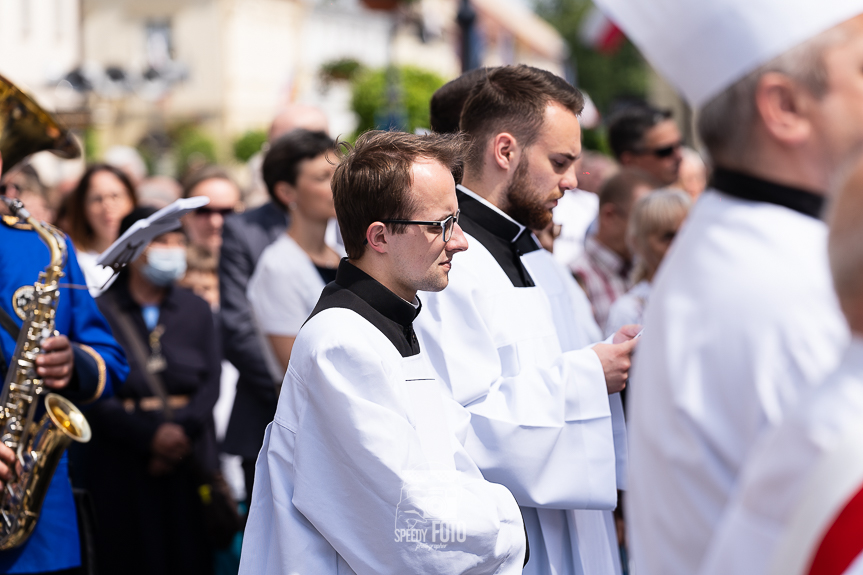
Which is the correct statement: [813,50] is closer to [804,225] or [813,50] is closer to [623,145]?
[804,225]

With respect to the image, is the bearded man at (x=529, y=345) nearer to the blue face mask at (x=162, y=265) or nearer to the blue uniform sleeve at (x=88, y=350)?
the blue uniform sleeve at (x=88, y=350)

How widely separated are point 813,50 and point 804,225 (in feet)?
0.82

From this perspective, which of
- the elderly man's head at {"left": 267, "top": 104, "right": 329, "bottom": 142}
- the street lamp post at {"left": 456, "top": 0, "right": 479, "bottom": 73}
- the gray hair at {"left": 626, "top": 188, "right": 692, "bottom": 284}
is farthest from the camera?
the street lamp post at {"left": 456, "top": 0, "right": 479, "bottom": 73}

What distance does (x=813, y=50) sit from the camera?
55.7 inches

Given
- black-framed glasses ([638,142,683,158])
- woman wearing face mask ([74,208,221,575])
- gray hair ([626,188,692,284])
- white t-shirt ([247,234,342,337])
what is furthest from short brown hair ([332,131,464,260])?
black-framed glasses ([638,142,683,158])

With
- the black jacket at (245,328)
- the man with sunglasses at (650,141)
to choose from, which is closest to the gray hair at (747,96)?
the black jacket at (245,328)

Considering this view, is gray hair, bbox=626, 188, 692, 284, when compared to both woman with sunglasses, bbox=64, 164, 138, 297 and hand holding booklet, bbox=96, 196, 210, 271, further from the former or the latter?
woman with sunglasses, bbox=64, 164, 138, 297

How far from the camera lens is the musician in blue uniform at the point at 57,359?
331 cm

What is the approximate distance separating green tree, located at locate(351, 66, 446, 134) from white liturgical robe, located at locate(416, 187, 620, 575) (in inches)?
647

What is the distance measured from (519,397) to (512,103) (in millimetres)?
952

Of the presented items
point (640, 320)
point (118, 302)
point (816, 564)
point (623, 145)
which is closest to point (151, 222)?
point (118, 302)

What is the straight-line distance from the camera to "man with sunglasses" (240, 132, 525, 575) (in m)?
2.27

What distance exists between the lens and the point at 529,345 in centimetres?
294

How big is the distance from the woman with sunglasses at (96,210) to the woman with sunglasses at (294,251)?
1212mm
